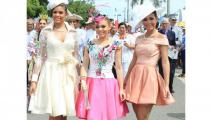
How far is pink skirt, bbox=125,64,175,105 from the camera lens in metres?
6.30

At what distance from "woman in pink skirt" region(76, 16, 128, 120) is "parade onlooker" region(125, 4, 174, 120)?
183mm

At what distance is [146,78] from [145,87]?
107mm

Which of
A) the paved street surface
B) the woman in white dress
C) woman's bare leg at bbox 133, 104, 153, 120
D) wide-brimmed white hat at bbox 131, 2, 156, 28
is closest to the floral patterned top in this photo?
the woman in white dress

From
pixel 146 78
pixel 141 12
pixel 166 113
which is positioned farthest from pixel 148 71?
pixel 166 113

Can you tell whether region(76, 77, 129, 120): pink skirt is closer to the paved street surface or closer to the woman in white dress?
the woman in white dress

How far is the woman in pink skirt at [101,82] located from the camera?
6.23 metres

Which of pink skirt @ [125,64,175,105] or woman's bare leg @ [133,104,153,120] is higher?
pink skirt @ [125,64,175,105]

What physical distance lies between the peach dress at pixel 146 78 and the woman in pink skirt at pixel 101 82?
17 centimetres

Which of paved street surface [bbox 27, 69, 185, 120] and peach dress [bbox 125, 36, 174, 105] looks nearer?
peach dress [bbox 125, 36, 174, 105]

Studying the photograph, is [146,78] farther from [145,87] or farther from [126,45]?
[126,45]
